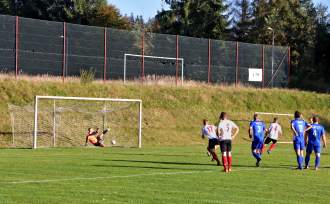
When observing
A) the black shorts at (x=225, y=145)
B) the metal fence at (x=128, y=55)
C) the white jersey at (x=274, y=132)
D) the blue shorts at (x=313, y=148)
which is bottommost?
the white jersey at (x=274, y=132)

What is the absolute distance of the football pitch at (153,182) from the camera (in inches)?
588

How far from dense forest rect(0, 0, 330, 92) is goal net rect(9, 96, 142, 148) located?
99.7 ft

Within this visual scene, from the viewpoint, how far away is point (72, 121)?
137 ft

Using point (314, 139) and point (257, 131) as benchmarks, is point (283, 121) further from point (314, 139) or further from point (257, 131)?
point (314, 139)

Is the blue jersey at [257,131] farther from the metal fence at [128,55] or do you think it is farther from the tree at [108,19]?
the tree at [108,19]

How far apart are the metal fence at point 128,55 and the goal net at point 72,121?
4654mm

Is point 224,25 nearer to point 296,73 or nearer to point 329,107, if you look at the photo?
point 296,73

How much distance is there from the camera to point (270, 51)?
201ft

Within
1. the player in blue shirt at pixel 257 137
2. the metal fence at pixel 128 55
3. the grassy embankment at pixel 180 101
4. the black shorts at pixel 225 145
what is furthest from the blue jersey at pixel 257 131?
the metal fence at pixel 128 55

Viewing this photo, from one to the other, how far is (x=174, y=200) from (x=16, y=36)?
106ft

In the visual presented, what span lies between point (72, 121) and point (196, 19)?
127 ft

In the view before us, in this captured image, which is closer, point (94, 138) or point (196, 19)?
point (94, 138)

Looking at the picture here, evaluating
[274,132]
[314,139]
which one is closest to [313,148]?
[314,139]

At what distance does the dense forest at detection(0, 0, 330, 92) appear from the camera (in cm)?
7500
